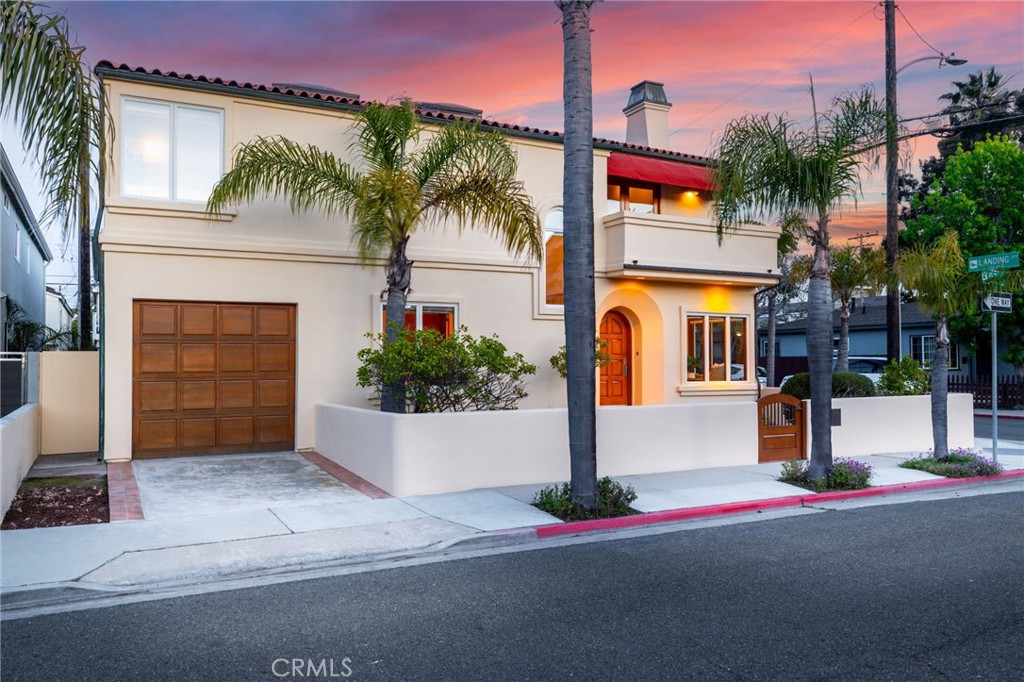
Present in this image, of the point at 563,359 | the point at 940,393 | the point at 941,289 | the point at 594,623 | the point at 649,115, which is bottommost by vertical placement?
the point at 594,623

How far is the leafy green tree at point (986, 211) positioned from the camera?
2750 centimetres

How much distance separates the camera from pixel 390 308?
1198cm

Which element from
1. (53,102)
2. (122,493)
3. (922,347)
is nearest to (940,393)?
(122,493)

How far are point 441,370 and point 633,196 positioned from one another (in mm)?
9218

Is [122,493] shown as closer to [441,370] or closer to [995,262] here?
[441,370]

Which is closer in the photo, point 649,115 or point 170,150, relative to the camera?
point 170,150

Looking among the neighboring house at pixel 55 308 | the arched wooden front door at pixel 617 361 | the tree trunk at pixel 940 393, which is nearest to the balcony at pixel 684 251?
the arched wooden front door at pixel 617 361

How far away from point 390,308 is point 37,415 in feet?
21.2

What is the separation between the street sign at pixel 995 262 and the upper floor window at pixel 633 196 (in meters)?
7.18

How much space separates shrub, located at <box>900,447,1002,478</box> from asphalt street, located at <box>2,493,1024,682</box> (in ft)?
16.9

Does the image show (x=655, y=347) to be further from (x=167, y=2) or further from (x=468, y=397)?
(x=167, y=2)

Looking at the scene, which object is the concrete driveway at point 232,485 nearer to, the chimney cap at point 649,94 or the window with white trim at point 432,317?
the window with white trim at point 432,317

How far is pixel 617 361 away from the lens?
18.2m

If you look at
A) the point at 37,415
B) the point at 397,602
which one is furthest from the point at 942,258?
the point at 37,415
